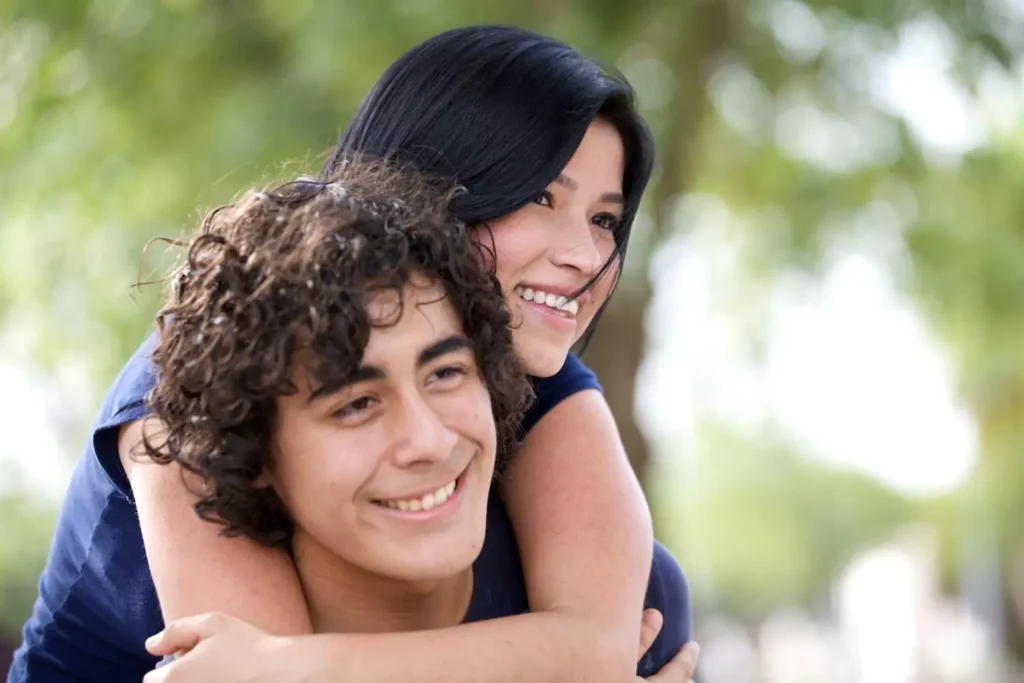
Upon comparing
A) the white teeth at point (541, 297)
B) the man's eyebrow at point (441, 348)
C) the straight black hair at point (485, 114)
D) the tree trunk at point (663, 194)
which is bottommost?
the tree trunk at point (663, 194)

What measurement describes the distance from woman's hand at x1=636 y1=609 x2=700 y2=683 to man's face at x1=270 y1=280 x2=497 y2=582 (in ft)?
2.18

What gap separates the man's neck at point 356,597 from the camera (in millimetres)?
2484

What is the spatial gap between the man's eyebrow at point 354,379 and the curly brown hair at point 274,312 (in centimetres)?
1

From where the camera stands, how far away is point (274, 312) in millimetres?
2211

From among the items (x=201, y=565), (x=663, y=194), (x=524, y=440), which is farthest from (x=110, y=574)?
(x=663, y=194)

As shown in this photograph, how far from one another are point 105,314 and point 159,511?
692 cm

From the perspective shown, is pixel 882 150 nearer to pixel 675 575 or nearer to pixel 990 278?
pixel 990 278

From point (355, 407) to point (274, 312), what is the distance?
0.19 metres

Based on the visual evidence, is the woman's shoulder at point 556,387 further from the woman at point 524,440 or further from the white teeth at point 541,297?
the white teeth at point 541,297

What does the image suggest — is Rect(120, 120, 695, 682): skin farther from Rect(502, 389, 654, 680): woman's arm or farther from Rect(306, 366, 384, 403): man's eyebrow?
Rect(306, 366, 384, 403): man's eyebrow

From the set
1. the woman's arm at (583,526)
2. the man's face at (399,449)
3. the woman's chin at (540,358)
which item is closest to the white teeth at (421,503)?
the man's face at (399,449)

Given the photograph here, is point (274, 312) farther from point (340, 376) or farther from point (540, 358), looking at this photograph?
point (540, 358)

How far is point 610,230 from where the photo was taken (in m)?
3.00

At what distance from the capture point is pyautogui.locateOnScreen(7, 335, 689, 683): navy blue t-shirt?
2.59 m
